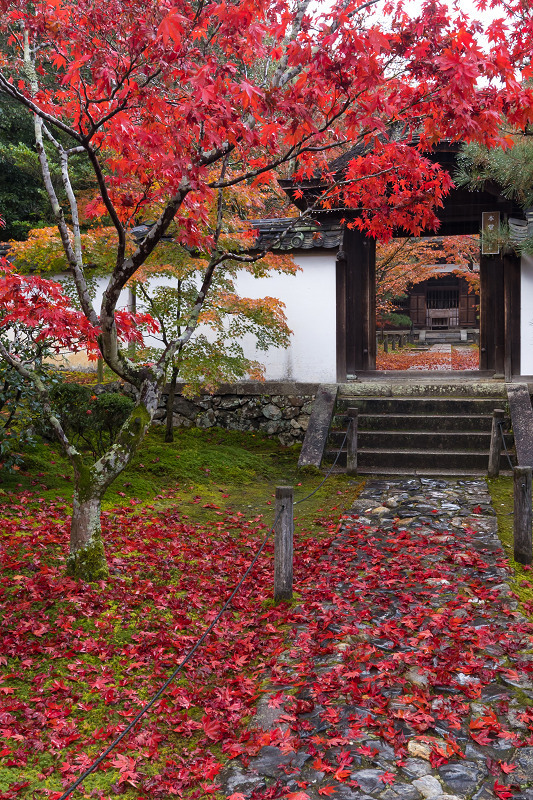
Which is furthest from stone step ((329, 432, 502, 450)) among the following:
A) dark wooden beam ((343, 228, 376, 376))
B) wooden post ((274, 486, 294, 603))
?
wooden post ((274, 486, 294, 603))

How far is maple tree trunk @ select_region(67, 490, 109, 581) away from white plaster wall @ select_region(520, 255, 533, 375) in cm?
954

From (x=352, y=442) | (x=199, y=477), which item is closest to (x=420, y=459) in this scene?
(x=352, y=442)

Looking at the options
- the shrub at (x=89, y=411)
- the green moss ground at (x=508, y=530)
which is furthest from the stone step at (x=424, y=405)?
the shrub at (x=89, y=411)

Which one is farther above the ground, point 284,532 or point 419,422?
point 419,422

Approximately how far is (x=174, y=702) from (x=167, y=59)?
4761mm

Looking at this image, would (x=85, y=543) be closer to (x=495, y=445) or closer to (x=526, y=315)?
(x=495, y=445)

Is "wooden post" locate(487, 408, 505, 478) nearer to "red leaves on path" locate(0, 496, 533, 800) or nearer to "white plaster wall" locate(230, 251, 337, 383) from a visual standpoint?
"red leaves on path" locate(0, 496, 533, 800)

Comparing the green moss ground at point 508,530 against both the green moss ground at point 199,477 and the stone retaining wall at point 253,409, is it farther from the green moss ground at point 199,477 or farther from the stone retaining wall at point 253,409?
the stone retaining wall at point 253,409

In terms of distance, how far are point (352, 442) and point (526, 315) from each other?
16.1 ft

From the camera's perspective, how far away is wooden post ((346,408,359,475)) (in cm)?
1001

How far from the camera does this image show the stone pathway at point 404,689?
3307 millimetres

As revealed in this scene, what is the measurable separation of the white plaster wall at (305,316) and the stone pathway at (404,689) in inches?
255

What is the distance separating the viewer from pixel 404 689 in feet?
13.5

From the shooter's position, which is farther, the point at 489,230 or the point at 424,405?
the point at 489,230
